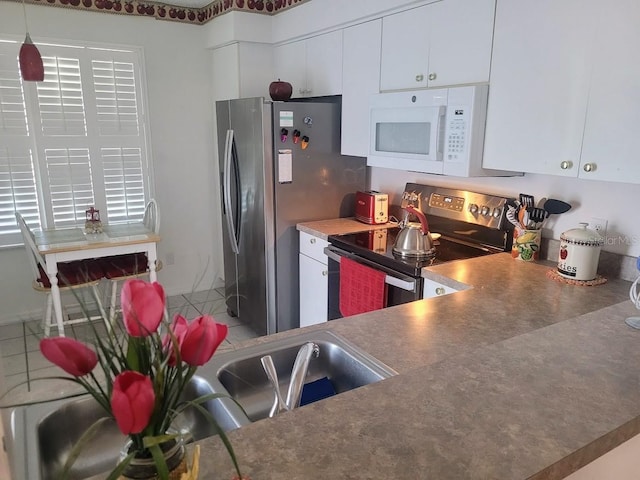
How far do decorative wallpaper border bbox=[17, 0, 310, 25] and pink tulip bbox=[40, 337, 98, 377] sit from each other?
124 inches

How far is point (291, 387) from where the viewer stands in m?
1.19

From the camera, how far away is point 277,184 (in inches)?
119

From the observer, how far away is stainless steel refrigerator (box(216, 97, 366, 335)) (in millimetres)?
2973

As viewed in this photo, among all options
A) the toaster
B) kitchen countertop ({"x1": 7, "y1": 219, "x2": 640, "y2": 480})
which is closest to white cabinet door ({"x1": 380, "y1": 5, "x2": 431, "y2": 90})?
the toaster

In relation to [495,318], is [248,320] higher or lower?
lower

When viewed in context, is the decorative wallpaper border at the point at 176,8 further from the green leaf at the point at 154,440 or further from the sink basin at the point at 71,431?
the green leaf at the point at 154,440

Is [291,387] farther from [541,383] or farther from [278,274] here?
[278,274]

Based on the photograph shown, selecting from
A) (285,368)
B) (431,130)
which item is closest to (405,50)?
(431,130)

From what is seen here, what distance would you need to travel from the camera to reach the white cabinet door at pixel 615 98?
158 cm

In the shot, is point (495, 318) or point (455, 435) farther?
point (495, 318)

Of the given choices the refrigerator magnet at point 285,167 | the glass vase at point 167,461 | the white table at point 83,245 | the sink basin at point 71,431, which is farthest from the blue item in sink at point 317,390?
the white table at point 83,245

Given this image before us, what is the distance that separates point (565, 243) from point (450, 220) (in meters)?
0.78

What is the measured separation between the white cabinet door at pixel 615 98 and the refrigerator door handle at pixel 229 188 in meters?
2.20

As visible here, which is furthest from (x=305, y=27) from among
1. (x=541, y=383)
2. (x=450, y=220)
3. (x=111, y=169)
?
(x=541, y=383)
